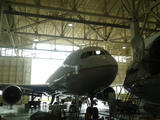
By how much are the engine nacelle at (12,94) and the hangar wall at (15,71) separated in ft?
69.2

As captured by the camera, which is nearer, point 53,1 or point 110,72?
point 110,72

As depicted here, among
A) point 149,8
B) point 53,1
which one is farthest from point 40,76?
point 149,8

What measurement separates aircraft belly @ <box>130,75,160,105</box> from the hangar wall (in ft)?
103

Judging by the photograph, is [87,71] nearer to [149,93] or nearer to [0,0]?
[149,93]

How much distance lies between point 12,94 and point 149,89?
1105cm

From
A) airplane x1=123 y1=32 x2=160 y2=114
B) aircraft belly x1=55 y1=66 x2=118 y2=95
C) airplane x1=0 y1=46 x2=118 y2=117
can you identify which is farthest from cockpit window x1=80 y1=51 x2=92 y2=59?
airplane x1=123 y1=32 x2=160 y2=114

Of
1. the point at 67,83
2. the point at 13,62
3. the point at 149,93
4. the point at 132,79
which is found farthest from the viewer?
the point at 13,62

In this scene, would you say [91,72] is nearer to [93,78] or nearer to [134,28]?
[93,78]

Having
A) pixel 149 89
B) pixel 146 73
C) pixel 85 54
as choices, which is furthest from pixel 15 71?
pixel 149 89

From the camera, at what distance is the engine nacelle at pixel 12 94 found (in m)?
12.3

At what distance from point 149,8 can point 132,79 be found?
8087 mm

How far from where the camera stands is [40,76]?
115ft

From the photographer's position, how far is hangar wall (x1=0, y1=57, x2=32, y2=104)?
32312 mm

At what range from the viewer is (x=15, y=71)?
3322cm
